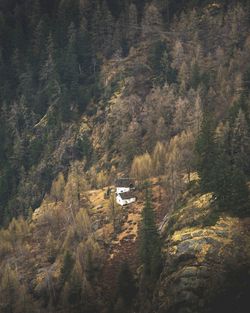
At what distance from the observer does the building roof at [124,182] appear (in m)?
95.6

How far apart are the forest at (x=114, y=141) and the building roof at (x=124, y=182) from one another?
59.2 inches

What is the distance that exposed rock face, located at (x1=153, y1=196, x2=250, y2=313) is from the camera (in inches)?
2498

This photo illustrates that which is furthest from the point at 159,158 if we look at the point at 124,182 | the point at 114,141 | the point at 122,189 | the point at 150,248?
the point at 150,248

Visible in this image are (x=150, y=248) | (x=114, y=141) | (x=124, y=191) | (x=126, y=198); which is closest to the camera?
(x=150, y=248)

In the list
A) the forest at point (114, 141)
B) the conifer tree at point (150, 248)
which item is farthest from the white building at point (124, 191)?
the conifer tree at point (150, 248)

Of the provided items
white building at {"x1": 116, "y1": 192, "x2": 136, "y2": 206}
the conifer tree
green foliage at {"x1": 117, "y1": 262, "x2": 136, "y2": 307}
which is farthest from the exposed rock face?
white building at {"x1": 116, "y1": 192, "x2": 136, "y2": 206}

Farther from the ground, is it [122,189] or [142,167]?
[142,167]

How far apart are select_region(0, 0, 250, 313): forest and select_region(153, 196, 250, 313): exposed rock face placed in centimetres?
33

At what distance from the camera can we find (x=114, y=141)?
114875 mm

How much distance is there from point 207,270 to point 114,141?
53.5 meters

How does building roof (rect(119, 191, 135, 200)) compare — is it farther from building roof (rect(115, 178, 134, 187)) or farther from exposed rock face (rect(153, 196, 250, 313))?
exposed rock face (rect(153, 196, 250, 313))

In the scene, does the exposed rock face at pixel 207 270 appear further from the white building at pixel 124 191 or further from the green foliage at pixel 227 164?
the white building at pixel 124 191

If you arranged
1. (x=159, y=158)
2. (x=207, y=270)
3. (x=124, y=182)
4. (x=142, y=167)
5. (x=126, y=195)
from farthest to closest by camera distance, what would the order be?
(x=159, y=158) < (x=142, y=167) < (x=124, y=182) < (x=126, y=195) < (x=207, y=270)

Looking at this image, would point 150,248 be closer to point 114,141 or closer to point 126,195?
point 126,195
